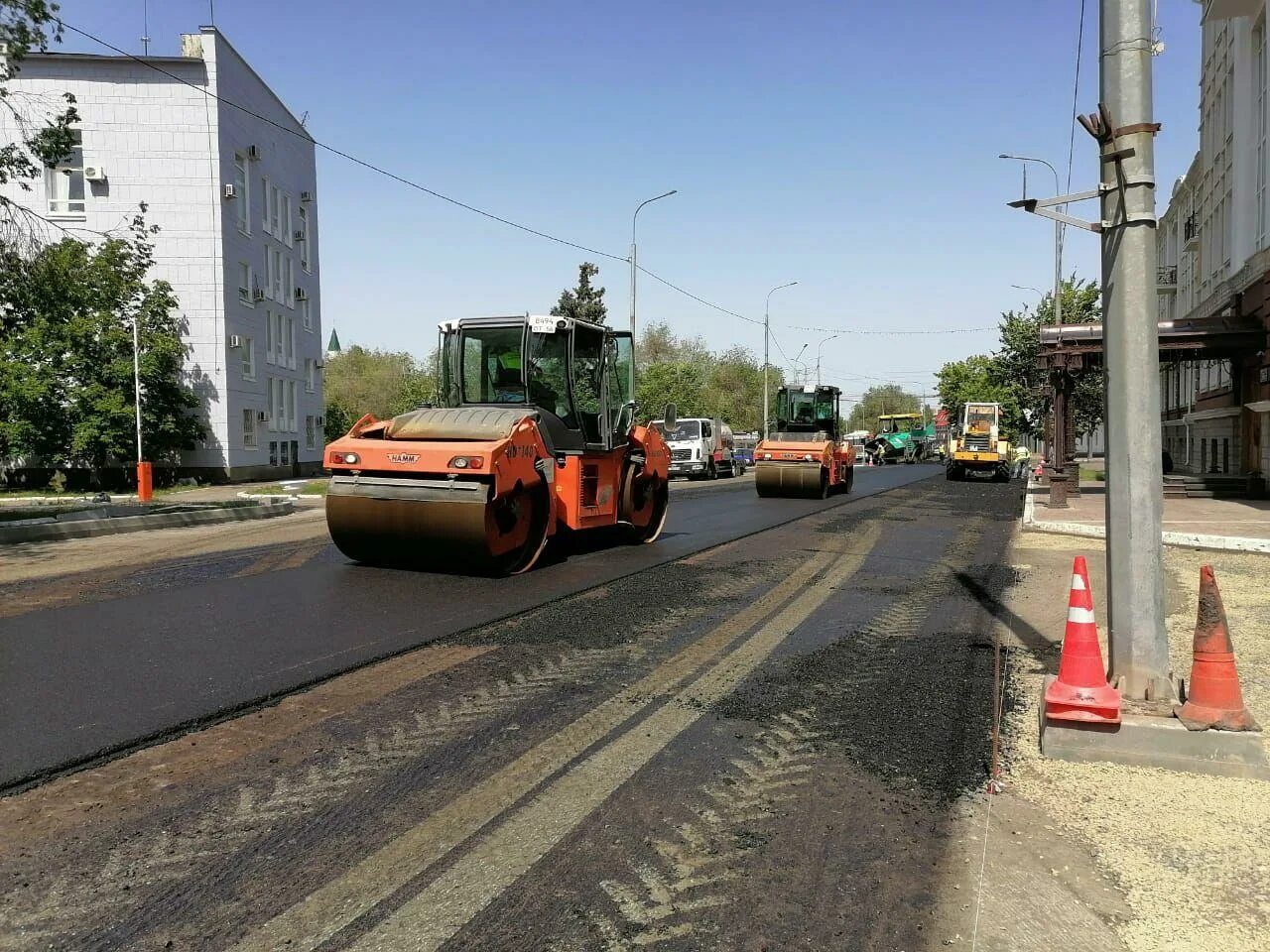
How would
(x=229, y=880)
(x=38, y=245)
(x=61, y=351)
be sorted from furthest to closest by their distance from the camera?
(x=61, y=351), (x=38, y=245), (x=229, y=880)

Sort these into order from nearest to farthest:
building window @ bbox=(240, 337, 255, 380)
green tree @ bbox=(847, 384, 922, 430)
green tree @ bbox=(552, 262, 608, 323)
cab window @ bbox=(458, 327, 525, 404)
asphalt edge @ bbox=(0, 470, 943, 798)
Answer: asphalt edge @ bbox=(0, 470, 943, 798) < cab window @ bbox=(458, 327, 525, 404) < building window @ bbox=(240, 337, 255, 380) < green tree @ bbox=(552, 262, 608, 323) < green tree @ bbox=(847, 384, 922, 430)

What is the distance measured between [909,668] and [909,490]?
22.1 meters

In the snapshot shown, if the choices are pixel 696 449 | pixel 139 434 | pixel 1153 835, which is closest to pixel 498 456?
pixel 1153 835

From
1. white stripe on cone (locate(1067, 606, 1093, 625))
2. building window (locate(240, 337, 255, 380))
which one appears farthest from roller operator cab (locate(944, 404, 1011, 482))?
white stripe on cone (locate(1067, 606, 1093, 625))

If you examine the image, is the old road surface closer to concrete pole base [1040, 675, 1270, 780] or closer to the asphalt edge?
the asphalt edge

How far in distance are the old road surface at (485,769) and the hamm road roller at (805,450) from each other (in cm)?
1327

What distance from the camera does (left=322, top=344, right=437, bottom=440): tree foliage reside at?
249 ft

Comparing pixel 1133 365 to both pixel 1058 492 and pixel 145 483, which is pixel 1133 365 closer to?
pixel 1058 492

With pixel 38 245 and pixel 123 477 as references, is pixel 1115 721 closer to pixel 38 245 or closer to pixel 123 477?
pixel 38 245

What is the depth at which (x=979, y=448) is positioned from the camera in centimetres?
3700

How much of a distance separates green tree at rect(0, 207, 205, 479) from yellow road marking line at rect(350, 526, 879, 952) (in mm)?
24934

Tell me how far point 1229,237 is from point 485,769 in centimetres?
3126

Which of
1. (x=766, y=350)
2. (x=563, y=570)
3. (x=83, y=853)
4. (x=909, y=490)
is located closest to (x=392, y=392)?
(x=766, y=350)

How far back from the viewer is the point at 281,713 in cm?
506
